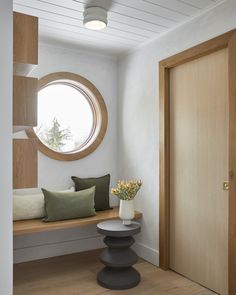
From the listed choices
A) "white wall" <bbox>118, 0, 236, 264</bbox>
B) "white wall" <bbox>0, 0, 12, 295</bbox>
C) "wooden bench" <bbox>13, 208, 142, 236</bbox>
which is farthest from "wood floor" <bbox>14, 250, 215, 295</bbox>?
"white wall" <bbox>0, 0, 12, 295</bbox>

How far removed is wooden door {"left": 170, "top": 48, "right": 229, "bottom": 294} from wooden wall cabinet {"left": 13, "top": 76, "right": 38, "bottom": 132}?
58.9 inches

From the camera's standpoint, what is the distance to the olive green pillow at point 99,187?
3.35m

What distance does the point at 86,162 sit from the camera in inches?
139

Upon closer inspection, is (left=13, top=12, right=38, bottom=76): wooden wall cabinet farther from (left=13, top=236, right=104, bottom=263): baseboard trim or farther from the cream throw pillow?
(left=13, top=236, right=104, bottom=263): baseboard trim

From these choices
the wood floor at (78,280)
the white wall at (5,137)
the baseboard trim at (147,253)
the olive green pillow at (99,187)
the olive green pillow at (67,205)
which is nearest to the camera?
the white wall at (5,137)

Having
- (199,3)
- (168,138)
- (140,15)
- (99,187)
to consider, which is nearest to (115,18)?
(140,15)

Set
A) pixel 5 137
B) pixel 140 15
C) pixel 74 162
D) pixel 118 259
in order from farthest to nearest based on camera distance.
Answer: pixel 74 162, pixel 118 259, pixel 140 15, pixel 5 137

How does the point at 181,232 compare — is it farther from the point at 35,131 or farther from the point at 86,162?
the point at 35,131

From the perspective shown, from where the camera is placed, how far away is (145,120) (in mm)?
3229

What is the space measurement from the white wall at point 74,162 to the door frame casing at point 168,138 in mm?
885

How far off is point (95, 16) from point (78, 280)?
2330 millimetres

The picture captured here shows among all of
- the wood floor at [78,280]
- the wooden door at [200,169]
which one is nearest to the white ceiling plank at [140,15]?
the wooden door at [200,169]

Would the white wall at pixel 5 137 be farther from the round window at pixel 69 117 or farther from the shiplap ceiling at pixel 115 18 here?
the round window at pixel 69 117

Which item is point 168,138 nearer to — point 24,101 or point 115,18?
point 115,18
